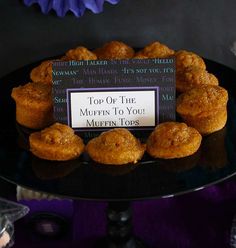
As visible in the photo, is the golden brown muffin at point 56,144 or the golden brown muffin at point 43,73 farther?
the golden brown muffin at point 43,73

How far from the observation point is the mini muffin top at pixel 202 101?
0.93 metres

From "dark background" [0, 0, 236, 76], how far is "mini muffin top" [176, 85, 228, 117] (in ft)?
1.37

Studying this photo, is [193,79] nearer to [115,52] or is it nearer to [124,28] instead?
[115,52]

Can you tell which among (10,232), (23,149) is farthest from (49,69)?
(10,232)

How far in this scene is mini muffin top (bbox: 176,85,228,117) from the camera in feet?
3.05

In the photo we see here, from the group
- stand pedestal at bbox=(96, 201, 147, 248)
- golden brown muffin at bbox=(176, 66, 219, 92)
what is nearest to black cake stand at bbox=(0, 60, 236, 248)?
golden brown muffin at bbox=(176, 66, 219, 92)

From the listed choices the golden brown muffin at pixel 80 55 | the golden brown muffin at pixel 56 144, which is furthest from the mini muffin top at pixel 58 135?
the golden brown muffin at pixel 80 55

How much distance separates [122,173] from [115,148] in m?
0.05

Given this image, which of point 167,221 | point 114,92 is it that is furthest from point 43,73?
point 167,221

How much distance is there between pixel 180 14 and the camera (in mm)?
1335

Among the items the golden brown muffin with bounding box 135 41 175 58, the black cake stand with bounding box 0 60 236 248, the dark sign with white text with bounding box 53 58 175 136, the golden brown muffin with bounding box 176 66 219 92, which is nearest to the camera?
the black cake stand with bounding box 0 60 236 248

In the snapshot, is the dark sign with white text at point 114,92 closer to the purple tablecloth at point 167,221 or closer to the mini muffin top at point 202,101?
the mini muffin top at point 202,101

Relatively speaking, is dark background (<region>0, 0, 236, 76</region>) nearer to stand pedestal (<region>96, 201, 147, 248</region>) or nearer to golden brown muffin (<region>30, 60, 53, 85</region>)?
golden brown muffin (<region>30, 60, 53, 85</region>)

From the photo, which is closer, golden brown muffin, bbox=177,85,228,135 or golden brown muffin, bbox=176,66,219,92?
Answer: golden brown muffin, bbox=177,85,228,135
